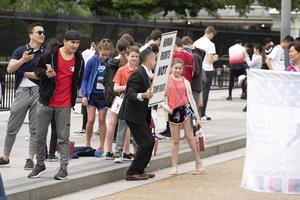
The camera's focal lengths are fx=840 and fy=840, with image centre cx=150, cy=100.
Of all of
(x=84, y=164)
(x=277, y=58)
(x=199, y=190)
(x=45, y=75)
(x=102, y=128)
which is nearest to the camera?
(x=45, y=75)

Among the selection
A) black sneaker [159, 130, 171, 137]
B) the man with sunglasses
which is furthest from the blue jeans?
the man with sunglasses

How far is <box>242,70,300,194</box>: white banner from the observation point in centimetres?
874

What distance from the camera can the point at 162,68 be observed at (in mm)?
11180

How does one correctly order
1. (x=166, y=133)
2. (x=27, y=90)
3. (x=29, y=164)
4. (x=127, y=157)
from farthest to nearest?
1. (x=166, y=133)
2. (x=127, y=157)
3. (x=27, y=90)
4. (x=29, y=164)

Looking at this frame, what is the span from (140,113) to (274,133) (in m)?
2.55

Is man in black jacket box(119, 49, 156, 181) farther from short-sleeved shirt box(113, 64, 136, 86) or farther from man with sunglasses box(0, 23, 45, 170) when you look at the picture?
man with sunglasses box(0, 23, 45, 170)

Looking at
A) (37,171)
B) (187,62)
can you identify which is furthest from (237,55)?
(37,171)

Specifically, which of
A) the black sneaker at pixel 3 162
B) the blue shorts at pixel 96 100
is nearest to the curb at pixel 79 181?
the black sneaker at pixel 3 162

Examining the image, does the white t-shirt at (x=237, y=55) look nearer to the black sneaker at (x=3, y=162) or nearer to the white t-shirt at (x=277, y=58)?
the white t-shirt at (x=277, y=58)

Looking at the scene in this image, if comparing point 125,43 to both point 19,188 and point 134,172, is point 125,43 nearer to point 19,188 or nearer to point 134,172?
point 134,172

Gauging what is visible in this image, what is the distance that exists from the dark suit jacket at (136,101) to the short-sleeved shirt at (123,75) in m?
0.68

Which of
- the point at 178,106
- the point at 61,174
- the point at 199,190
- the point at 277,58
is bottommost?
the point at 199,190

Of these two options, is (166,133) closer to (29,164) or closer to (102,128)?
(102,128)

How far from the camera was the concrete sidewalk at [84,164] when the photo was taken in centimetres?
950
